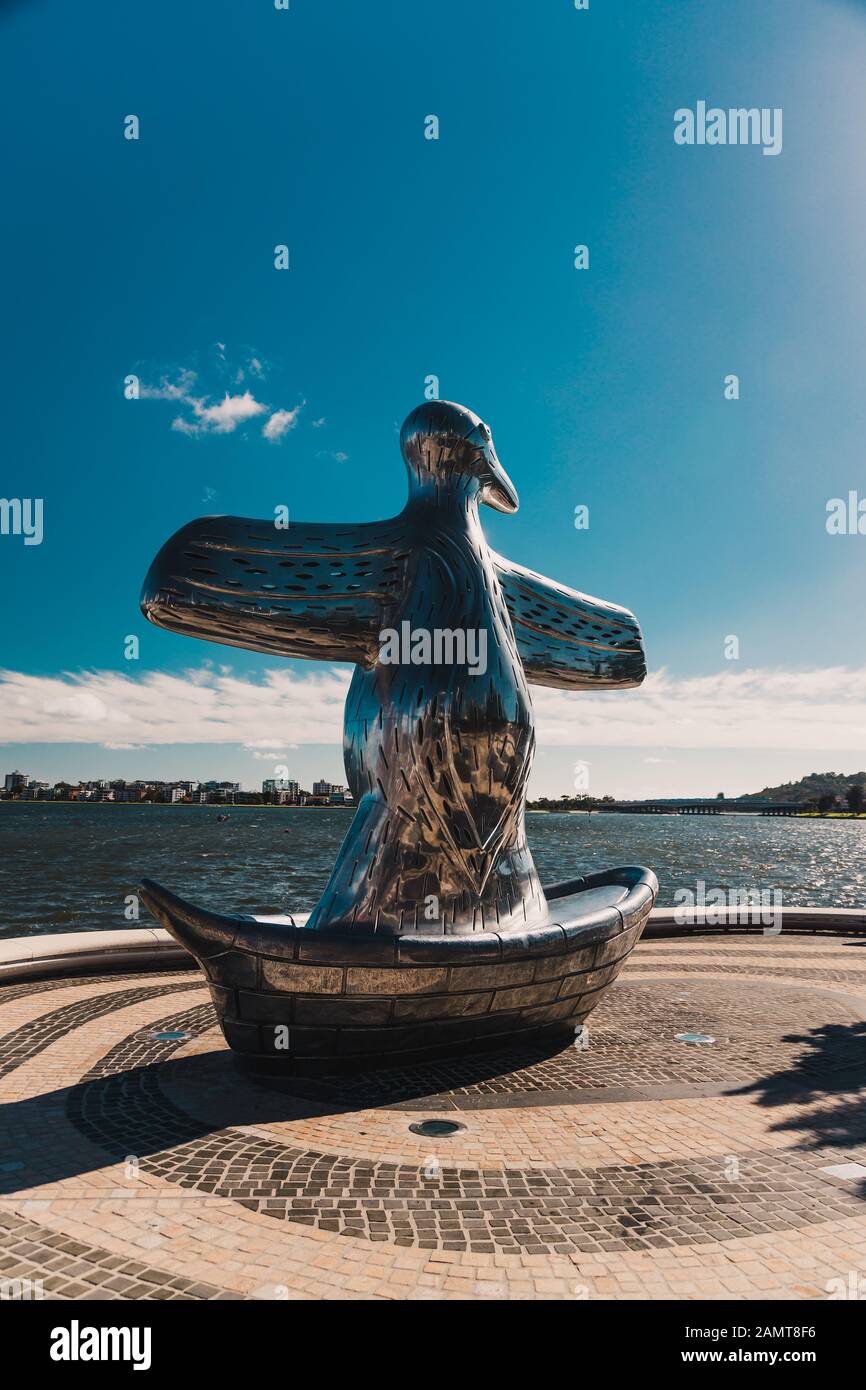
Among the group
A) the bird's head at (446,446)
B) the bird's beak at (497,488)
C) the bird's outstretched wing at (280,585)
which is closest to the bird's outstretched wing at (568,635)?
the bird's beak at (497,488)

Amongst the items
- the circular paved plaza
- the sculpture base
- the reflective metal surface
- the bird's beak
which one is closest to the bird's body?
the reflective metal surface

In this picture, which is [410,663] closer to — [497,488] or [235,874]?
[497,488]

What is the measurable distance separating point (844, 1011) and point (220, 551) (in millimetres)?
10028

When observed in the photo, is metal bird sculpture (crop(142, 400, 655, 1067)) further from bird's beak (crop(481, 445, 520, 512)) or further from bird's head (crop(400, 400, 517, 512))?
bird's beak (crop(481, 445, 520, 512))

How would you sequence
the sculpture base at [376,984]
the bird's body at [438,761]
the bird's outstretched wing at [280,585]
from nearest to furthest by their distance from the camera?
the sculpture base at [376,984]
the bird's outstretched wing at [280,585]
the bird's body at [438,761]

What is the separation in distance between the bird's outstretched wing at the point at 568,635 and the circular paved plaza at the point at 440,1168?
14.4ft

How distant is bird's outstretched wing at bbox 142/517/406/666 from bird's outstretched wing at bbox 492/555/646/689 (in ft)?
6.28

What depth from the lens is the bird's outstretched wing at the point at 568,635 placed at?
9914 millimetres

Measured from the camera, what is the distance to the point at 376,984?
723 cm

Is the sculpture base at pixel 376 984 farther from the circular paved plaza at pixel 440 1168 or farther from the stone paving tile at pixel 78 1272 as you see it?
the stone paving tile at pixel 78 1272

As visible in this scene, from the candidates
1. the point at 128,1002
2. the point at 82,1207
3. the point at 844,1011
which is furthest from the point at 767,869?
the point at 82,1207

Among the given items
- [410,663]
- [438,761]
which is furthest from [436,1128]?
[410,663]

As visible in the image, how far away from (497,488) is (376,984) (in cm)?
574
